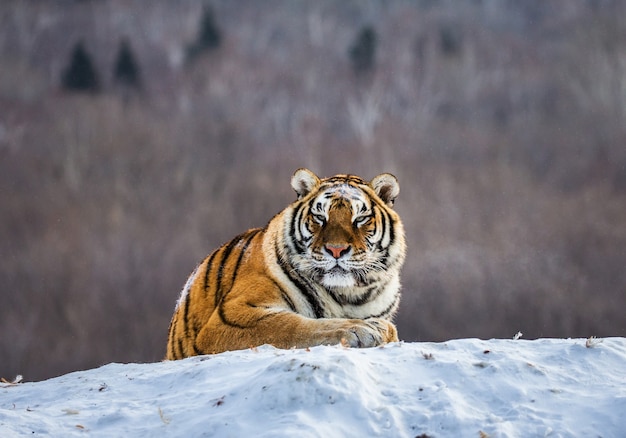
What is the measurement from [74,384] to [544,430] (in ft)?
7.59

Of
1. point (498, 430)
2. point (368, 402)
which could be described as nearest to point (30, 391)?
point (368, 402)

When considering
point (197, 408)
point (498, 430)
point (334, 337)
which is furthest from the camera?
point (334, 337)

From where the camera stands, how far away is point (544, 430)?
327 centimetres

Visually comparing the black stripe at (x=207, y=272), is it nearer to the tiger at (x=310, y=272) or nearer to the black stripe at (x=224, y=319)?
the tiger at (x=310, y=272)

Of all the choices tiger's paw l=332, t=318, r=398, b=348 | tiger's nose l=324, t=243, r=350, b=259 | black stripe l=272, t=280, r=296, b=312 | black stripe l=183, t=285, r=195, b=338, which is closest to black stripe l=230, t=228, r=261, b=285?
black stripe l=272, t=280, r=296, b=312

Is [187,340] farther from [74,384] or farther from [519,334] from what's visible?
[519,334]

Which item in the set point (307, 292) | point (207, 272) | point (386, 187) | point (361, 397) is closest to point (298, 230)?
point (307, 292)

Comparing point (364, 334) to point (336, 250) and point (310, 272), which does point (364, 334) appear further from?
point (310, 272)

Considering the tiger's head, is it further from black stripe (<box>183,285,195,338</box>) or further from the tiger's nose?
black stripe (<box>183,285,195,338</box>)

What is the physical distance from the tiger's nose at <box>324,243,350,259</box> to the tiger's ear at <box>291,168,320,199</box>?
0.59 meters

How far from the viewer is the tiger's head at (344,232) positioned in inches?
195

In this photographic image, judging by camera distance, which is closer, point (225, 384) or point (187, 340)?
point (225, 384)

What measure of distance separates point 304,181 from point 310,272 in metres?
0.68

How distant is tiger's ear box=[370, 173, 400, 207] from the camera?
5.48 m
